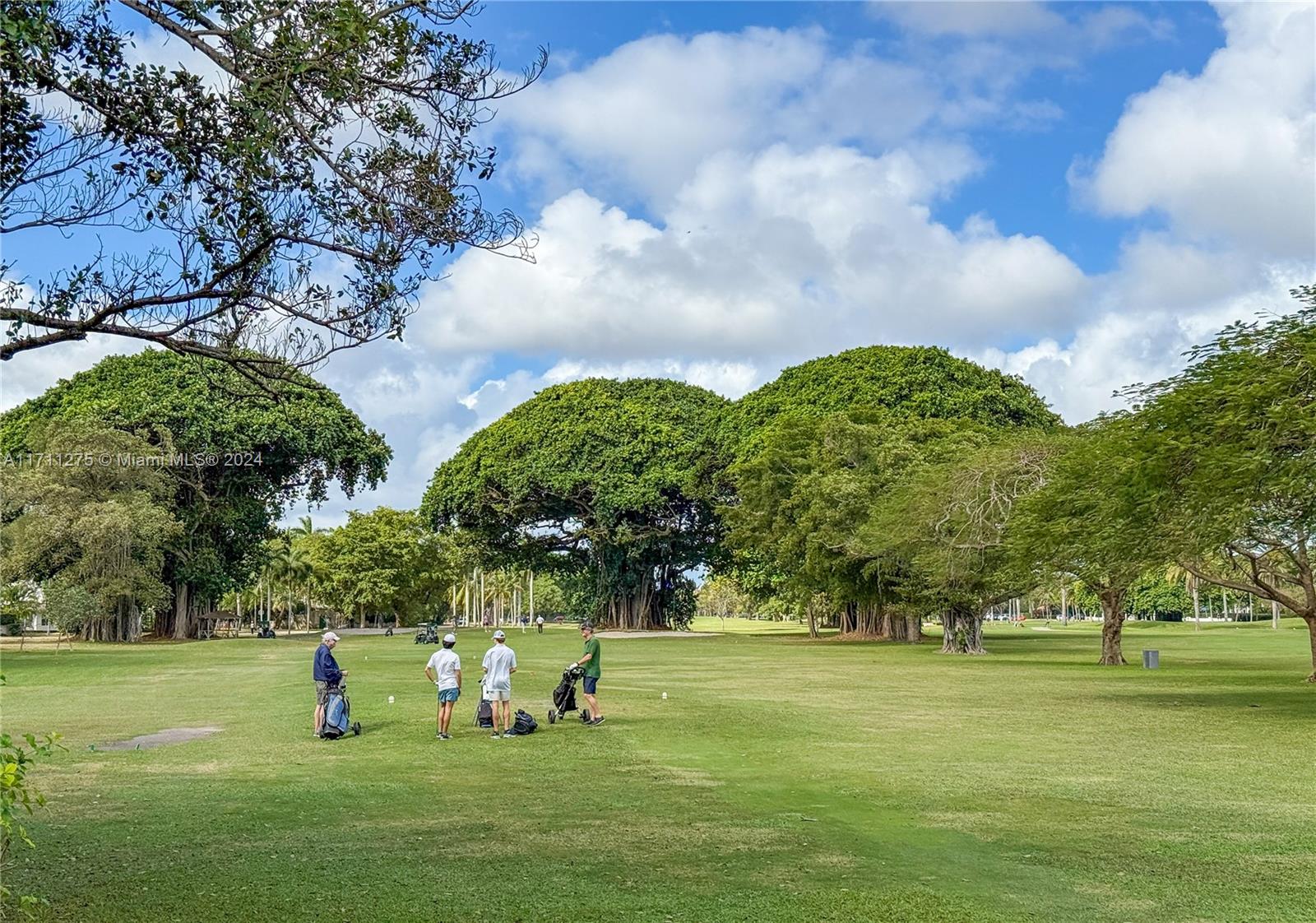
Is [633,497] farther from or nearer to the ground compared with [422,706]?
farther from the ground

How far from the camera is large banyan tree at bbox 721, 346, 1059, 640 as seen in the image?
45.2m

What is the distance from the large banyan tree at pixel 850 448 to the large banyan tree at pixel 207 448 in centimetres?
1970

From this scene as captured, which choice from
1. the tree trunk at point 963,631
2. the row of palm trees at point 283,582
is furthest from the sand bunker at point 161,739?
the row of palm trees at point 283,582

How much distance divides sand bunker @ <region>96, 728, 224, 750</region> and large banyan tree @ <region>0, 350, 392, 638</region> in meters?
36.8

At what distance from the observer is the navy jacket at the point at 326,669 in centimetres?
1709

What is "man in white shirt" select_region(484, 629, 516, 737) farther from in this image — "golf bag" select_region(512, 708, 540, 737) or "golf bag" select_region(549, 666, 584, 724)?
"golf bag" select_region(549, 666, 584, 724)

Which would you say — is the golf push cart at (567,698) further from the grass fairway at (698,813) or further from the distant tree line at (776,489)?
the distant tree line at (776,489)

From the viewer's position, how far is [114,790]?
40.7 feet

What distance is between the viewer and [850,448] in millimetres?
47875

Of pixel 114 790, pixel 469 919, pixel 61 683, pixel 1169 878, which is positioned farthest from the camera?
pixel 61 683

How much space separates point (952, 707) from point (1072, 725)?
Answer: 132 inches

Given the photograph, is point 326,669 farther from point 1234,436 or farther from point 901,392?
point 901,392

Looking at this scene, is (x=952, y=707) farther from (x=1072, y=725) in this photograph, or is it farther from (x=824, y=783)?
(x=824, y=783)

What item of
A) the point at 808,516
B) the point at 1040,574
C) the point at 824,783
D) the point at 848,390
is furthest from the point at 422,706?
the point at 848,390
